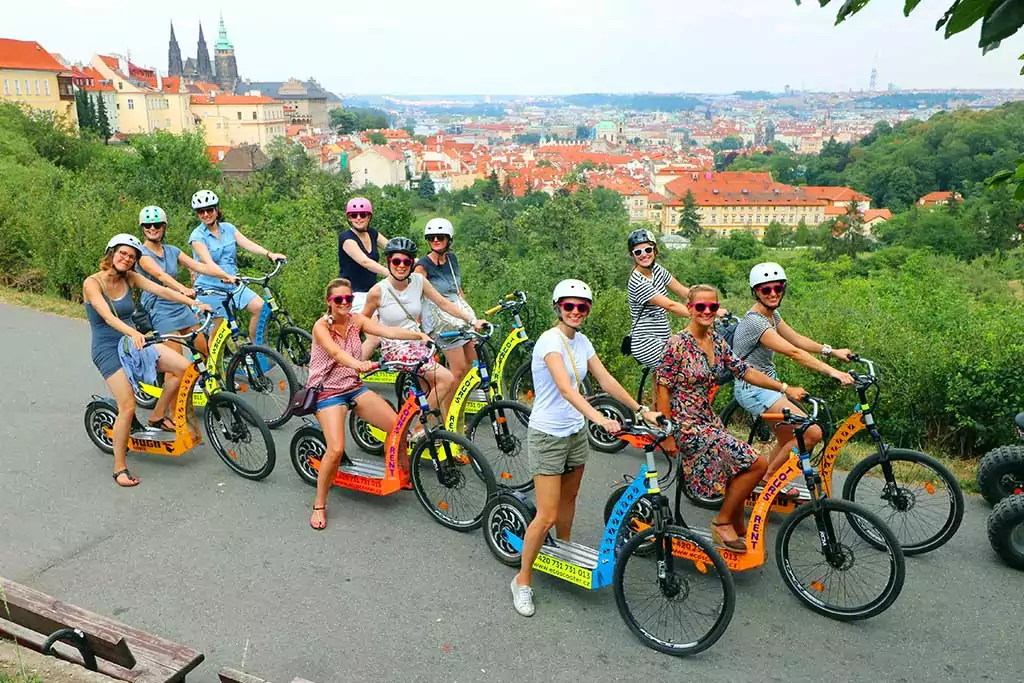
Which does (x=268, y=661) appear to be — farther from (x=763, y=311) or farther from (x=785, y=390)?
(x=763, y=311)

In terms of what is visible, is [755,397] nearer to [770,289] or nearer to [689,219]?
[770,289]

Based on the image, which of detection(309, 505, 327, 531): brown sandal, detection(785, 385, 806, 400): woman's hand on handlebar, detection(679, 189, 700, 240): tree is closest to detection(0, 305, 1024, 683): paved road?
detection(309, 505, 327, 531): brown sandal

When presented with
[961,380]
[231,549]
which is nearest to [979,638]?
[961,380]

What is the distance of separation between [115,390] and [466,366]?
8.97 ft

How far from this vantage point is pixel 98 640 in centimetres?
386

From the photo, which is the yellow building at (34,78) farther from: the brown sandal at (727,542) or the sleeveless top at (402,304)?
the brown sandal at (727,542)

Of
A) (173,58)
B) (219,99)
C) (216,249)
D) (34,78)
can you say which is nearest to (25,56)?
(34,78)

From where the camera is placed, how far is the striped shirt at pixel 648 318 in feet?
21.7

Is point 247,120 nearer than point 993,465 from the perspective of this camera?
No

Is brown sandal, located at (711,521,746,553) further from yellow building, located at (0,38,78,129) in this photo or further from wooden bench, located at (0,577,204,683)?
yellow building, located at (0,38,78,129)

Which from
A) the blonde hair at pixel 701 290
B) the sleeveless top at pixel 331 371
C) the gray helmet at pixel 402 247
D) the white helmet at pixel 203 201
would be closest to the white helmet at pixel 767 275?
the blonde hair at pixel 701 290

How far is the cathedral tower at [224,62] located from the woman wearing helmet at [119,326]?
187 metres

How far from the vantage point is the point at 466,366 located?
721cm

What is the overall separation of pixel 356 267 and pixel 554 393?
3332 millimetres
